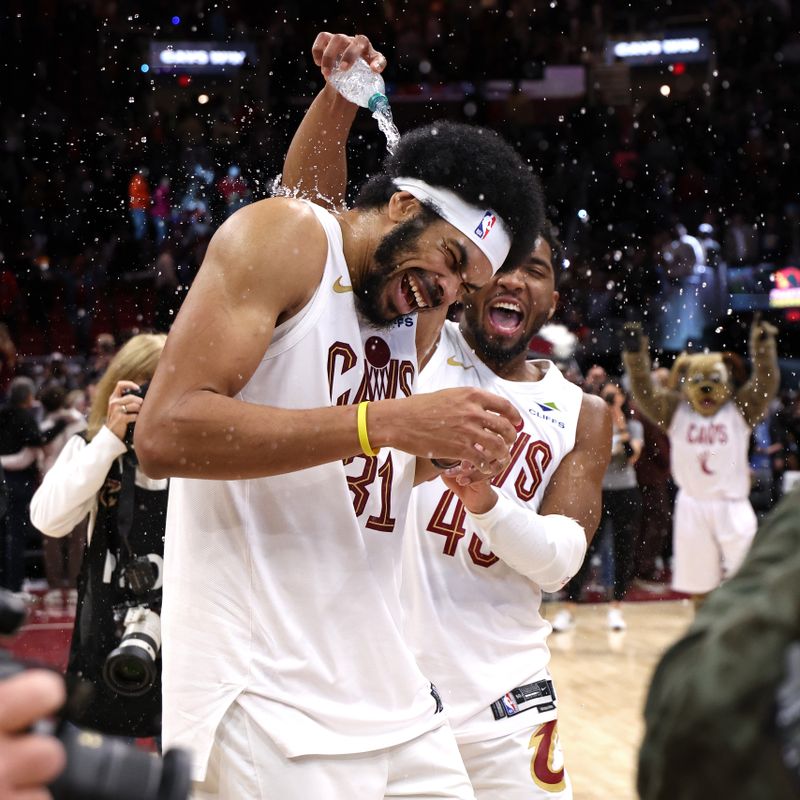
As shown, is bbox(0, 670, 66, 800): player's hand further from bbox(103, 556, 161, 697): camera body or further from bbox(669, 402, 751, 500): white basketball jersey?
bbox(669, 402, 751, 500): white basketball jersey

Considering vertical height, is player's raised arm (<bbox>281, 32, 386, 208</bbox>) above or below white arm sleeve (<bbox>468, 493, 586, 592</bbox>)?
above

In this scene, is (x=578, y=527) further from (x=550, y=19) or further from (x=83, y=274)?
(x=550, y=19)

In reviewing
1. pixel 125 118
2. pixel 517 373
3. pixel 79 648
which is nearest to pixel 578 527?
pixel 517 373

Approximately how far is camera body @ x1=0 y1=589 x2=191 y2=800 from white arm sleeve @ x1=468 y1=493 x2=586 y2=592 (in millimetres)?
2043

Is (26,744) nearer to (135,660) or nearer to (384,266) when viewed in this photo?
(384,266)

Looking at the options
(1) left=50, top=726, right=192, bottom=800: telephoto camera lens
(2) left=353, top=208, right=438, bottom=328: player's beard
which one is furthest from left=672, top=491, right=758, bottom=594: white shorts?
(1) left=50, top=726, right=192, bottom=800: telephoto camera lens

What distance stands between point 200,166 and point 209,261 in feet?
48.6

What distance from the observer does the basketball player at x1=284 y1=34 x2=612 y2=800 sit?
3221 mm

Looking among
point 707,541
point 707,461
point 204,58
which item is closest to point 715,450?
point 707,461

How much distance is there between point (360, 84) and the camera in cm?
322

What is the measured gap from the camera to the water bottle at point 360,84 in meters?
3.17

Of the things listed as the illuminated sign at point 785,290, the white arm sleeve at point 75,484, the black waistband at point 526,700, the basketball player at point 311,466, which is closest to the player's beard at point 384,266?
the basketball player at point 311,466

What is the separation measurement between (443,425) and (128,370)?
2509 mm

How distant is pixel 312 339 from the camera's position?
2512mm
